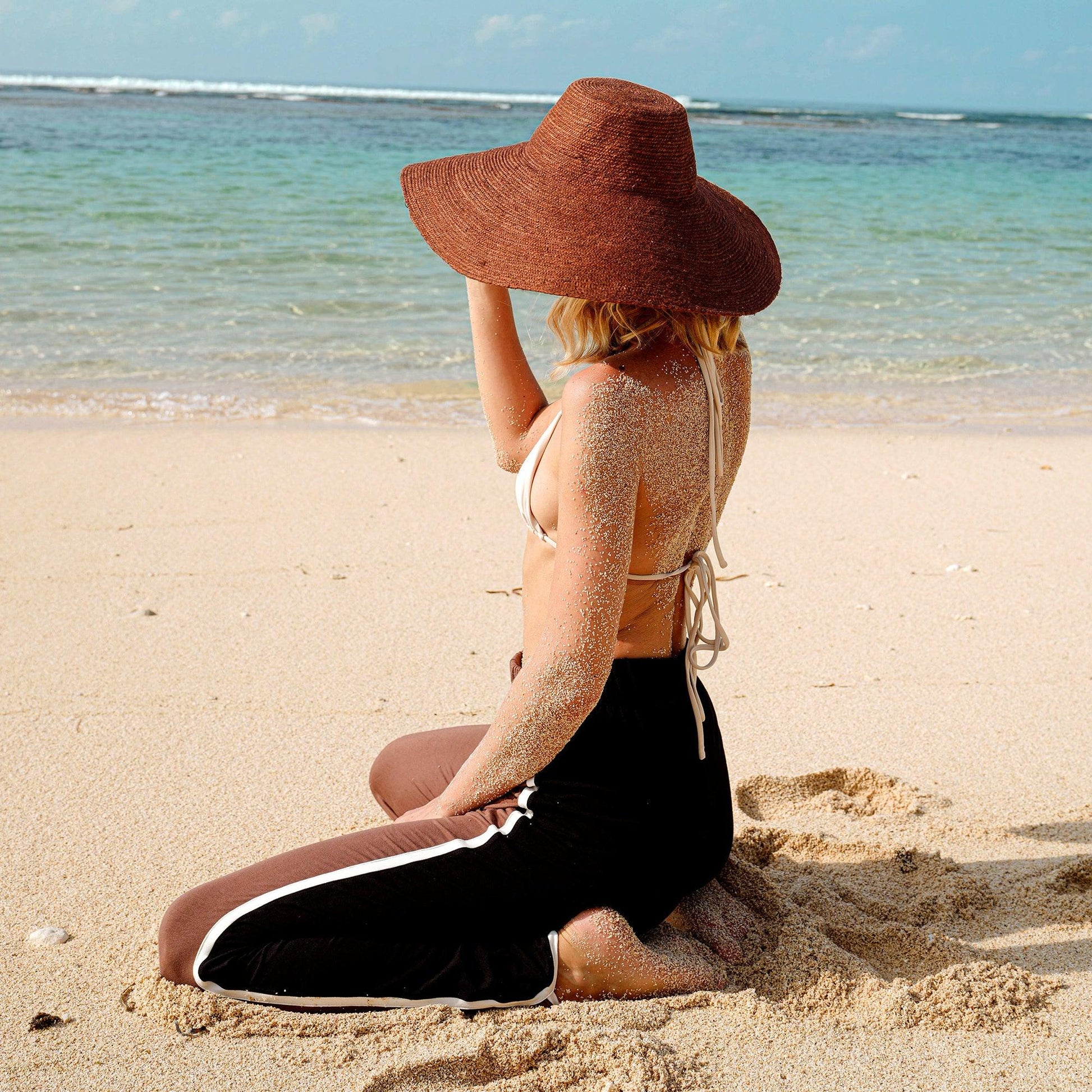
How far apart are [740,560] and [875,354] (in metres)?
4.89

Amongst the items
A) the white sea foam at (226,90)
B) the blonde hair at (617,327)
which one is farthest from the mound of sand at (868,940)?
the white sea foam at (226,90)

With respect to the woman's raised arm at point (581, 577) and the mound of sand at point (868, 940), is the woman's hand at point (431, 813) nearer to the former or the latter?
the woman's raised arm at point (581, 577)

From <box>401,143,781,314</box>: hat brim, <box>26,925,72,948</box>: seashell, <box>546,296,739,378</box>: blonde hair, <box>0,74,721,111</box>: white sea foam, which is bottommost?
<box>26,925,72,948</box>: seashell

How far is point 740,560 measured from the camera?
4328 millimetres

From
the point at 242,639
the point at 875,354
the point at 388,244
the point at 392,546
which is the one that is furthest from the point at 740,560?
the point at 388,244

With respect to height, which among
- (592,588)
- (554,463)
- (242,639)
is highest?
(554,463)

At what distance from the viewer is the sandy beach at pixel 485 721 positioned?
1.91 meters

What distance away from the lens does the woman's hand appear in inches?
78.7

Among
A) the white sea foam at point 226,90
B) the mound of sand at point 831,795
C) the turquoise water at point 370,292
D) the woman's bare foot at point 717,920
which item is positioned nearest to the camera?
the woman's bare foot at point 717,920

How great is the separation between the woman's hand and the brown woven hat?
924 millimetres

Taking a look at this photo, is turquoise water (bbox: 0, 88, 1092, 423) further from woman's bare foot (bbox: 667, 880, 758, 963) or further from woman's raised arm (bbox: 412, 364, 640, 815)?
woman's bare foot (bbox: 667, 880, 758, 963)

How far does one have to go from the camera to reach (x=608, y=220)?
69.8 inches

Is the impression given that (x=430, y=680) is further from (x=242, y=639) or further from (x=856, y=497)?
(x=856, y=497)

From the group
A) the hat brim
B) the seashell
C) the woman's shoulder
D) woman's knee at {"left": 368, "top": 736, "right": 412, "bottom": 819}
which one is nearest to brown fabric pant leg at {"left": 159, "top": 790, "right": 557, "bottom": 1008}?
the seashell
